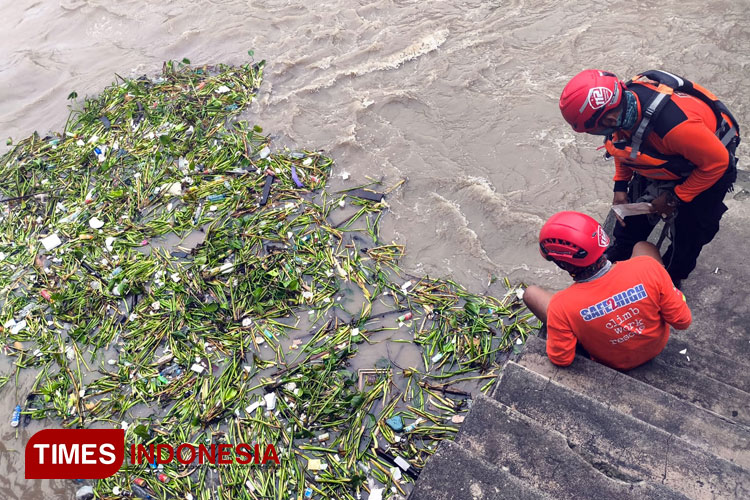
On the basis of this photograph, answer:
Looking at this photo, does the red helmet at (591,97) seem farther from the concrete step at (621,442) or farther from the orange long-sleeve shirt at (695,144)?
the concrete step at (621,442)

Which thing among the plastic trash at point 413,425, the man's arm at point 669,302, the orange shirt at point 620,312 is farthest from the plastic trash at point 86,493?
the man's arm at point 669,302

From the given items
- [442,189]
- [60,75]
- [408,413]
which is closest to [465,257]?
[442,189]

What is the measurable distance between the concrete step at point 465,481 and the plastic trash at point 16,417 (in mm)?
3469

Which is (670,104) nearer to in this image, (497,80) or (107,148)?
(497,80)

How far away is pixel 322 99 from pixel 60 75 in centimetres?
422

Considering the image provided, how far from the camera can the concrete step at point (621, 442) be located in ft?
7.17

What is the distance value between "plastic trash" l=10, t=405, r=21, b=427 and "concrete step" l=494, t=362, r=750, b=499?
Answer: 3697 millimetres

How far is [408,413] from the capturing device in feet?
12.1

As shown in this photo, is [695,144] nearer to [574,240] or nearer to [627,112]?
[627,112]

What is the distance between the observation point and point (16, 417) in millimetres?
4160

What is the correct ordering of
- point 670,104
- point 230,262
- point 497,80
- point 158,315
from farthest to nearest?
point 497,80, point 230,262, point 158,315, point 670,104

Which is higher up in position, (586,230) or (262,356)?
(586,230)

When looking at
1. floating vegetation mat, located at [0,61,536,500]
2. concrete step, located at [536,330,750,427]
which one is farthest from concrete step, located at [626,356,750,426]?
floating vegetation mat, located at [0,61,536,500]

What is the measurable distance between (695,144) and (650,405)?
1384 millimetres
